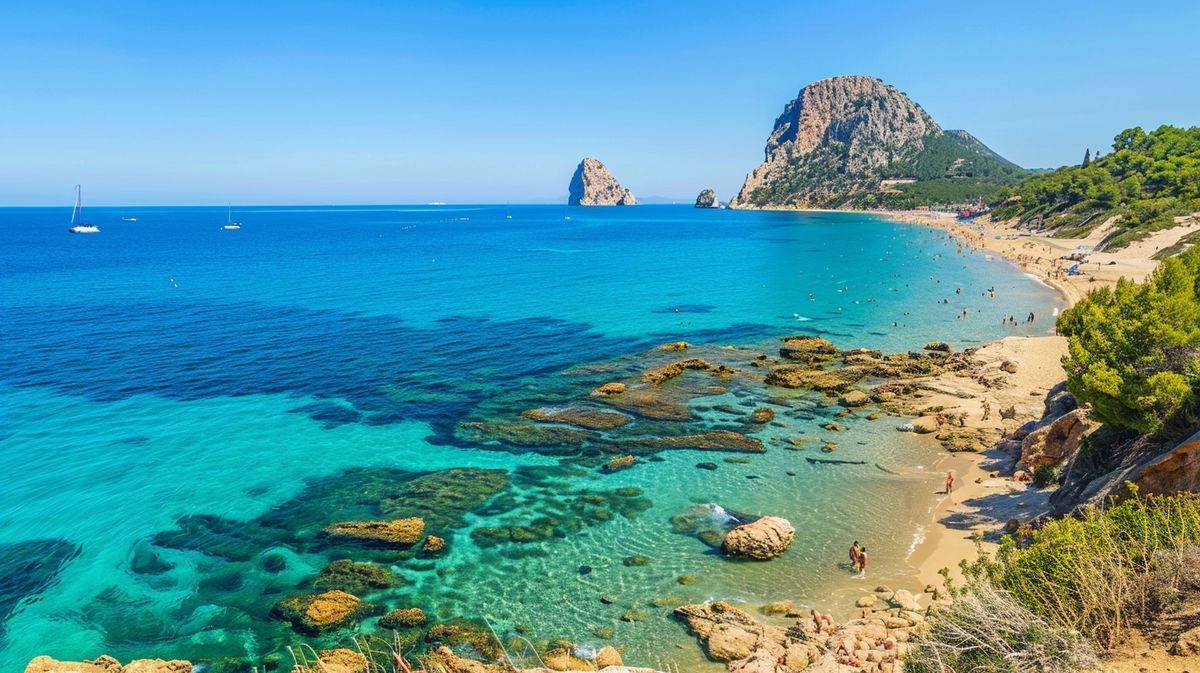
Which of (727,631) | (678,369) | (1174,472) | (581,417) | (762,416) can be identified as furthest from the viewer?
(678,369)

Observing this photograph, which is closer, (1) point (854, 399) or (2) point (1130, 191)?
(1) point (854, 399)

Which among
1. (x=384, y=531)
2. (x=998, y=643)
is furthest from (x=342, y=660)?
(x=998, y=643)

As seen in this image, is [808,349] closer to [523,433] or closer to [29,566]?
[523,433]

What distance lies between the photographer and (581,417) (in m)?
36.4

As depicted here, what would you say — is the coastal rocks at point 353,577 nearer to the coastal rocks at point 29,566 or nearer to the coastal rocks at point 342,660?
the coastal rocks at point 342,660

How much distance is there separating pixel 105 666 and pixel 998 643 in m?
21.8

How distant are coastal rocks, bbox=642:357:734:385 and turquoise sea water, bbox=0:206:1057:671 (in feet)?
13.9

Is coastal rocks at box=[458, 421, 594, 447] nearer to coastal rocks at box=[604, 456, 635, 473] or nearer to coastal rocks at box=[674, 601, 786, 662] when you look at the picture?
coastal rocks at box=[604, 456, 635, 473]

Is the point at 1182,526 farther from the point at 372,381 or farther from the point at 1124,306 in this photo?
the point at 372,381

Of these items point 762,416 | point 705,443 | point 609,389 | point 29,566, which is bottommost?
point 29,566

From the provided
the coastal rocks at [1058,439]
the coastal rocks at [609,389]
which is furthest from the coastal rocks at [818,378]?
the coastal rocks at [1058,439]

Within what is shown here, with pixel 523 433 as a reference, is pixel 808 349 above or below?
above

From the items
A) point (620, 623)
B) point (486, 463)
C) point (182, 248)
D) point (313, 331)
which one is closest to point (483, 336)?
point (313, 331)

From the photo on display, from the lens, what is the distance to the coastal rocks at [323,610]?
1914 cm
